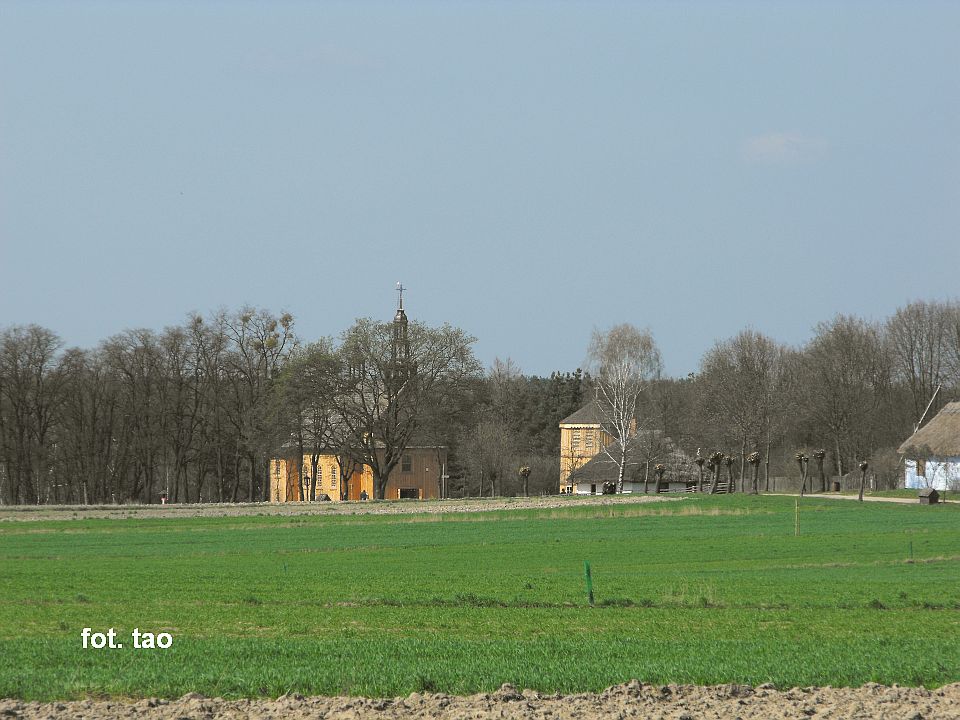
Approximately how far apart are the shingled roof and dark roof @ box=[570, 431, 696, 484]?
20.4m

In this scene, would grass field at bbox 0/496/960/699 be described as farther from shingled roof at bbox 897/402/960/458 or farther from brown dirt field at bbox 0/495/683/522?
shingled roof at bbox 897/402/960/458

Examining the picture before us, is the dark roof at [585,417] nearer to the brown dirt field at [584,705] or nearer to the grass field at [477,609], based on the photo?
the grass field at [477,609]

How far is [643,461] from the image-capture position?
101250mm

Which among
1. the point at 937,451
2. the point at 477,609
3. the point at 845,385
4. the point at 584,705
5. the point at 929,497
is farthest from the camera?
the point at 845,385

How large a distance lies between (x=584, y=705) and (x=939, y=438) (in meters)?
79.6

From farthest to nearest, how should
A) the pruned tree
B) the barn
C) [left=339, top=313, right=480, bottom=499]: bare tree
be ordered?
[left=339, top=313, right=480, bottom=499]: bare tree < the barn < the pruned tree

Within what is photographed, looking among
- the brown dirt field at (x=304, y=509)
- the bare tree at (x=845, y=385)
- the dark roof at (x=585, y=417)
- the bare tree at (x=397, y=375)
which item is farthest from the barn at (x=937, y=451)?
the dark roof at (x=585, y=417)

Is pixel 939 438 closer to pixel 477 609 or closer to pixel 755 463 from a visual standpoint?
pixel 755 463

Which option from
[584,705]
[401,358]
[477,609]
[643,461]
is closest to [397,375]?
[401,358]

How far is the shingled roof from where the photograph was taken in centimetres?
8444

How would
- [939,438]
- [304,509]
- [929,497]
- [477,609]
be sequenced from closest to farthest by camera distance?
1. [477,609]
2. [929,497]
3. [304,509]
4. [939,438]

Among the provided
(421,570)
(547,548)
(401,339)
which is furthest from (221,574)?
(401,339)

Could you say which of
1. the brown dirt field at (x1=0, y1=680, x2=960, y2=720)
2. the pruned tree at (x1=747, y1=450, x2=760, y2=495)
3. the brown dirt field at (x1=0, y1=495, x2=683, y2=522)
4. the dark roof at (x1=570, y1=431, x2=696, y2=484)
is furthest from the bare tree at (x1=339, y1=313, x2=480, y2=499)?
the brown dirt field at (x1=0, y1=680, x2=960, y2=720)

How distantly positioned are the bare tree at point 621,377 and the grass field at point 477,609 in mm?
45596
